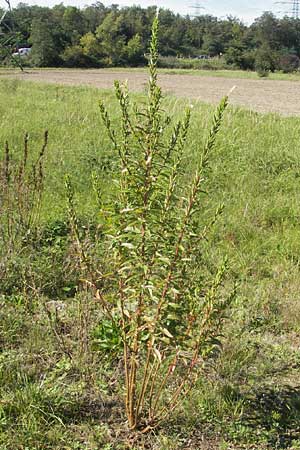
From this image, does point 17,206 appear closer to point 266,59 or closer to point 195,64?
point 266,59

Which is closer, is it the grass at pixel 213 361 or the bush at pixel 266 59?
the grass at pixel 213 361

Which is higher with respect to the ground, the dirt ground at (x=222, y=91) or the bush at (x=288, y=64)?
the bush at (x=288, y=64)

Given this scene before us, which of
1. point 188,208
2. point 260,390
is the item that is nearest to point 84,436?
point 260,390

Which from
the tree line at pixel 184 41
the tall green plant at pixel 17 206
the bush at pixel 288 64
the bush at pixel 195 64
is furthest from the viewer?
the bush at pixel 195 64

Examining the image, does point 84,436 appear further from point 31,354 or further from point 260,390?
point 260,390

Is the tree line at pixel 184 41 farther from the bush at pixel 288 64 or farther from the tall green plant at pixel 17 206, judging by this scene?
the tall green plant at pixel 17 206

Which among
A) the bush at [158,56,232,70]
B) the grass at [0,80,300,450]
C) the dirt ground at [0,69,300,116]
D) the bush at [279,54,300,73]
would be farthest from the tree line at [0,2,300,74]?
the grass at [0,80,300,450]

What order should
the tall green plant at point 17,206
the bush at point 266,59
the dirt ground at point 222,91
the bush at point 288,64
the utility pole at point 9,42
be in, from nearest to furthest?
the utility pole at point 9,42 → the tall green plant at point 17,206 → the dirt ground at point 222,91 → the bush at point 266,59 → the bush at point 288,64

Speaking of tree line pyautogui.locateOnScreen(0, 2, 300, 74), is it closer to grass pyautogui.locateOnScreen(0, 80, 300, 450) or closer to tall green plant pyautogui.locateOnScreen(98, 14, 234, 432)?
grass pyautogui.locateOnScreen(0, 80, 300, 450)

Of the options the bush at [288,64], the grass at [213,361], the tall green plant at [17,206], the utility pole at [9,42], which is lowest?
the grass at [213,361]

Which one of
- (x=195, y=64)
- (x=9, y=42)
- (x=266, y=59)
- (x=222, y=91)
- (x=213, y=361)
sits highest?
(x=266, y=59)

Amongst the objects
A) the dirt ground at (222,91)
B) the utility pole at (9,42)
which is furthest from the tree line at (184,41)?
the utility pole at (9,42)

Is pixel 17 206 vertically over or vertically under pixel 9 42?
under

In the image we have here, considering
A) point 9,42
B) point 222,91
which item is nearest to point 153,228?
point 9,42
